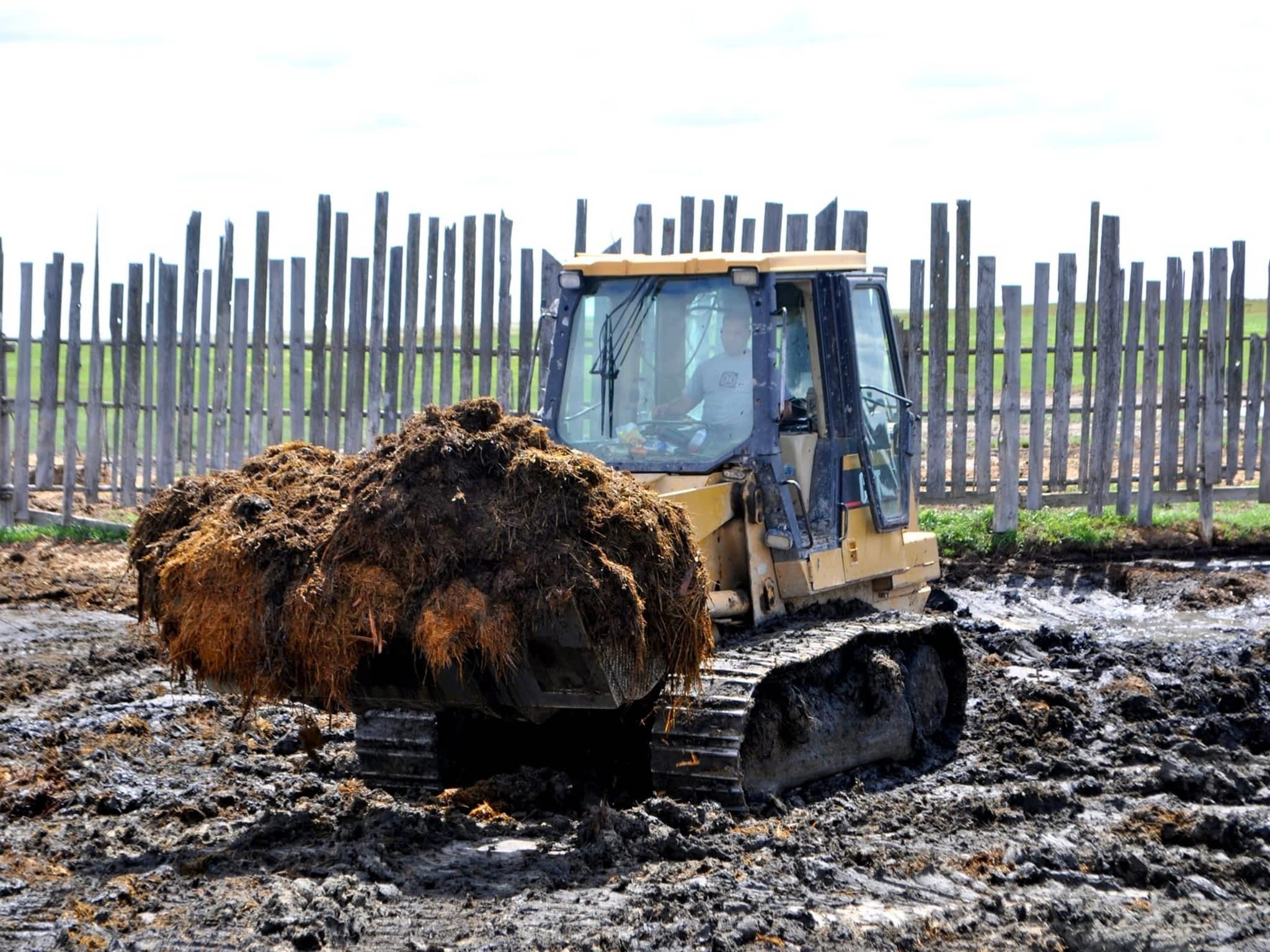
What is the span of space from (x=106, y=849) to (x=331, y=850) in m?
0.93

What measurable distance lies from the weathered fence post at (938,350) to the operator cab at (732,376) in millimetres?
5081

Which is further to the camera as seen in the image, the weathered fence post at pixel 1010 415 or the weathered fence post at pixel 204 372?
the weathered fence post at pixel 204 372

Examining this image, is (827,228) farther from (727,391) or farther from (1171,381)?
(727,391)

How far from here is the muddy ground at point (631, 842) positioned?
564 cm

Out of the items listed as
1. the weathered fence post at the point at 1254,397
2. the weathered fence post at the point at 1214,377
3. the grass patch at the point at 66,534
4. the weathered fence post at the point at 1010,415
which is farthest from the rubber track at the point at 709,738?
the grass patch at the point at 66,534

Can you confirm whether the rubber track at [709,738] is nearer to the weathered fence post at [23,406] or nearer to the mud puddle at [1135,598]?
the mud puddle at [1135,598]

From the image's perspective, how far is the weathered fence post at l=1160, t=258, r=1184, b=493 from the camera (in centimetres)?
1428

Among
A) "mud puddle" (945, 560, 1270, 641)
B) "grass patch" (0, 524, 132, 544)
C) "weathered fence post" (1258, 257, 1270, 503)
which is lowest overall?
"mud puddle" (945, 560, 1270, 641)

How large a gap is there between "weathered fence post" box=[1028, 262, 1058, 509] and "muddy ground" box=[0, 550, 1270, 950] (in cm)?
398

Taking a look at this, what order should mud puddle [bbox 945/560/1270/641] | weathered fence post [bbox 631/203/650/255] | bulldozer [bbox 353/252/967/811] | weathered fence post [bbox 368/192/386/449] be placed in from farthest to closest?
1. weathered fence post [bbox 368/192/386/449]
2. weathered fence post [bbox 631/203/650/255]
3. mud puddle [bbox 945/560/1270/641]
4. bulldozer [bbox 353/252/967/811]

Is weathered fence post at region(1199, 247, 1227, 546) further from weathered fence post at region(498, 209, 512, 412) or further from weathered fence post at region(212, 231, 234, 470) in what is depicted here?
weathered fence post at region(212, 231, 234, 470)

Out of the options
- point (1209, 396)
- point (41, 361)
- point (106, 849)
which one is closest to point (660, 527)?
point (106, 849)

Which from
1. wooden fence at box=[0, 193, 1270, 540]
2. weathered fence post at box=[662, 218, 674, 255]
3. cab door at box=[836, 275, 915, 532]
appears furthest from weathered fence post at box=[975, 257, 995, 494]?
cab door at box=[836, 275, 915, 532]

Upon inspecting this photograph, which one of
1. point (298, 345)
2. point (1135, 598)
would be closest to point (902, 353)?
point (1135, 598)
